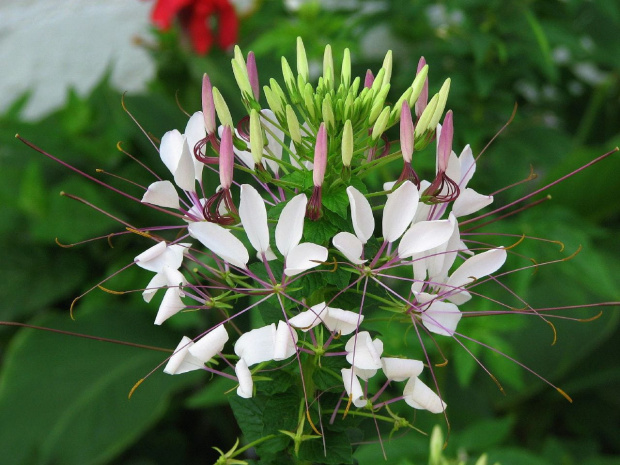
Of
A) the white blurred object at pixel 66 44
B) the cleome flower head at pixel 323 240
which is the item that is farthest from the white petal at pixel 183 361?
the white blurred object at pixel 66 44

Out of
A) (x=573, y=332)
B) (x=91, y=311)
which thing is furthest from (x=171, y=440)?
(x=573, y=332)

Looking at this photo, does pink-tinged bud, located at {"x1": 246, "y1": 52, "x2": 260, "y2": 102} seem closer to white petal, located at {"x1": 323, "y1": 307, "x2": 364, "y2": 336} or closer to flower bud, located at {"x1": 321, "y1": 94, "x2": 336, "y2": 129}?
flower bud, located at {"x1": 321, "y1": 94, "x2": 336, "y2": 129}

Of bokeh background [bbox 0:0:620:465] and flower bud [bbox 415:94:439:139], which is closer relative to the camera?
flower bud [bbox 415:94:439:139]

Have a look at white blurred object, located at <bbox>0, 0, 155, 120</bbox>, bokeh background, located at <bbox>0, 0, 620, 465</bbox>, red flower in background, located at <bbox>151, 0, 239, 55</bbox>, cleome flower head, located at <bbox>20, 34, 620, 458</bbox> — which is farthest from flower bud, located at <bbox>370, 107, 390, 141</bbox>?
white blurred object, located at <bbox>0, 0, 155, 120</bbox>

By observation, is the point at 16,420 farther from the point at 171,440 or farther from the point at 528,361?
the point at 528,361

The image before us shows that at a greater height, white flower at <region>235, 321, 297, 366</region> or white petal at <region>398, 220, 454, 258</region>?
white petal at <region>398, 220, 454, 258</region>

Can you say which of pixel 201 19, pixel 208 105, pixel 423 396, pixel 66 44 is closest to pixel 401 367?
pixel 423 396

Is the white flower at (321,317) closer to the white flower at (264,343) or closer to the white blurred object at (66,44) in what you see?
the white flower at (264,343)
